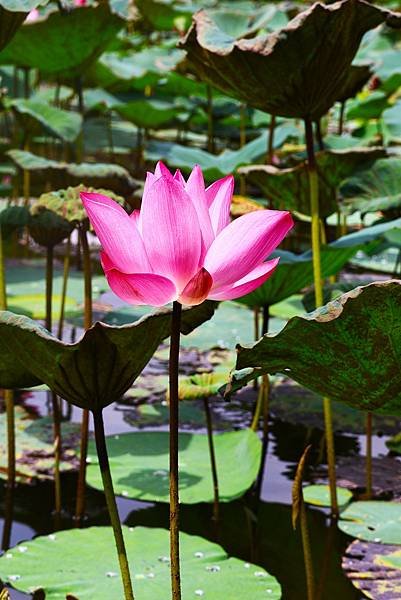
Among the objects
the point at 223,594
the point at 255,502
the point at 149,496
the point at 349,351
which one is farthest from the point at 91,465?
the point at 349,351

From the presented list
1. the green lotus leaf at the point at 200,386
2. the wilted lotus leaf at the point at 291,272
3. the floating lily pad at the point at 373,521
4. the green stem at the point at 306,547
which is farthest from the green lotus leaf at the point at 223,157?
the green stem at the point at 306,547

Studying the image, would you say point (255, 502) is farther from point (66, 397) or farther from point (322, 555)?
point (66, 397)

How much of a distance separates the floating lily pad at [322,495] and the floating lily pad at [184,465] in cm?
9

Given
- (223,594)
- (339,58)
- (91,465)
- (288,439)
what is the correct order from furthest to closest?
(288,439)
(91,465)
(339,58)
(223,594)

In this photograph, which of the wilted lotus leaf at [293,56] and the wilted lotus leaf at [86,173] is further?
the wilted lotus leaf at [86,173]

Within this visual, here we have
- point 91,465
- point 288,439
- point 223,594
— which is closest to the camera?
point 223,594

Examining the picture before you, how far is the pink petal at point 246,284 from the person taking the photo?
828 mm

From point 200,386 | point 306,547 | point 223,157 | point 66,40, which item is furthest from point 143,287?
point 66,40

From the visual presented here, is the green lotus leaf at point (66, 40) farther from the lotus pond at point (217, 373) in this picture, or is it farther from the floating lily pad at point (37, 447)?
the floating lily pad at point (37, 447)

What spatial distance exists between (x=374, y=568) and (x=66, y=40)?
81.6 inches

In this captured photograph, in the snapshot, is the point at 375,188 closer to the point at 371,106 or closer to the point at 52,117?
the point at 52,117

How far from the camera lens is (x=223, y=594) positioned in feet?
3.89

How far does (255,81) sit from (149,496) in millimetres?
651

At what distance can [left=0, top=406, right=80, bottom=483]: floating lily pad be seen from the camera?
5.35ft
